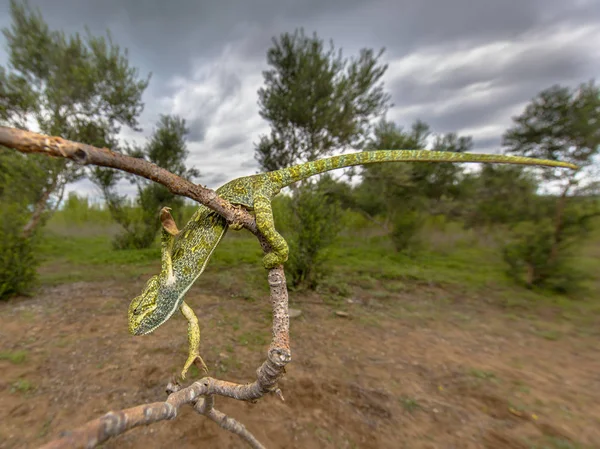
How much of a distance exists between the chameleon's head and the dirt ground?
2269 millimetres

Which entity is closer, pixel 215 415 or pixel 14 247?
pixel 215 415

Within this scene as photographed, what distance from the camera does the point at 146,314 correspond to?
4.18 ft

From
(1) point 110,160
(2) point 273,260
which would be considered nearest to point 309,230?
(2) point 273,260

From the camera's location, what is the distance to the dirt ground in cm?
291

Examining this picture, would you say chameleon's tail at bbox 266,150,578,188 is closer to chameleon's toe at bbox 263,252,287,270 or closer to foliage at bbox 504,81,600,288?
chameleon's toe at bbox 263,252,287,270

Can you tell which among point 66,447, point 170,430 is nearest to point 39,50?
point 170,430

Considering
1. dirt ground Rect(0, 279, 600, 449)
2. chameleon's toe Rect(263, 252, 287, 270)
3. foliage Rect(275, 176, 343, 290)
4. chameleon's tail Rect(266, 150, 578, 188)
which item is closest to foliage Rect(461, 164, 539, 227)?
dirt ground Rect(0, 279, 600, 449)

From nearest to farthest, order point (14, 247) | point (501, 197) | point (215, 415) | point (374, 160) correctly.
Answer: point (374, 160) → point (215, 415) → point (14, 247) → point (501, 197)

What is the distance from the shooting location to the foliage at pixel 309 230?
786cm

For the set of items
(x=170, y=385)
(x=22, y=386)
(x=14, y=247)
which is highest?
(x=14, y=247)

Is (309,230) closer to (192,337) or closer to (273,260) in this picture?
(192,337)

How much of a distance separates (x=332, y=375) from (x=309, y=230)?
14.5 ft

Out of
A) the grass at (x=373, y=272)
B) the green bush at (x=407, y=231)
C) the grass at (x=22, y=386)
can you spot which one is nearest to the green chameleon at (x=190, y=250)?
the grass at (x=22, y=386)

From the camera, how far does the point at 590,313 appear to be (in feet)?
22.8
